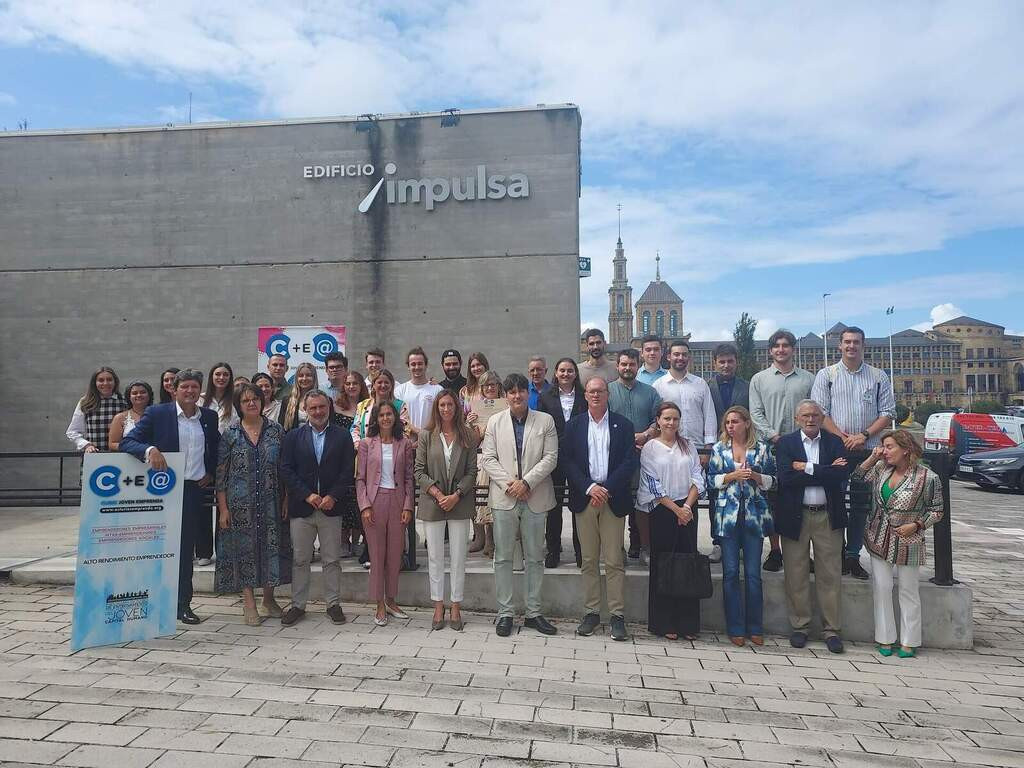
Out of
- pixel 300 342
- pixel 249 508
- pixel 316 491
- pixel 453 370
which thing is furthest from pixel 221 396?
pixel 300 342

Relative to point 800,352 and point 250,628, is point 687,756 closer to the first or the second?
point 250,628

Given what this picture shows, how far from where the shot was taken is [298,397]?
6086 millimetres

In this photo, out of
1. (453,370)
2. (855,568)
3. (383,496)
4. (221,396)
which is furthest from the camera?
(453,370)

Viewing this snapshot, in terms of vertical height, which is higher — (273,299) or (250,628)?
(273,299)

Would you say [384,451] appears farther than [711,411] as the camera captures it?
No

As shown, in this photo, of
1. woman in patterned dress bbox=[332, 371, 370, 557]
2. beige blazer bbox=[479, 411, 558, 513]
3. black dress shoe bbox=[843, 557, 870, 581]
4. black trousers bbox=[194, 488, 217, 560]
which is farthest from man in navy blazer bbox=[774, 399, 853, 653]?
black trousers bbox=[194, 488, 217, 560]

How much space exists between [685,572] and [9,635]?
499 cm

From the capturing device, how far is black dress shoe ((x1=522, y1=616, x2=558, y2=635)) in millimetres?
5051

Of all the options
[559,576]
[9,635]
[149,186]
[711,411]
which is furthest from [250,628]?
[149,186]

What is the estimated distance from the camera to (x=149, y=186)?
13938 millimetres

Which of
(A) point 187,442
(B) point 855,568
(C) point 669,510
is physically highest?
(A) point 187,442

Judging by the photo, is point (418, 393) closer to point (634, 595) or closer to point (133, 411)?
point (133, 411)

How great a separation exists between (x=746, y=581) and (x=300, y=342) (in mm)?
11043

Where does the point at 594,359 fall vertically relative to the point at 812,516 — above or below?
above
